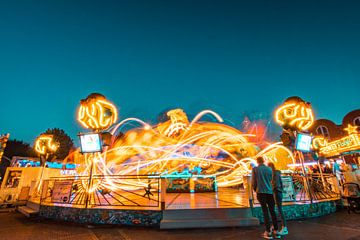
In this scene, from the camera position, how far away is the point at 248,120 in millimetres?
30719

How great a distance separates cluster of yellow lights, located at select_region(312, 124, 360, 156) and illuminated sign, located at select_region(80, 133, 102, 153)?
1463 centimetres

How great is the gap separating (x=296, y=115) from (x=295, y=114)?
0.07 metres

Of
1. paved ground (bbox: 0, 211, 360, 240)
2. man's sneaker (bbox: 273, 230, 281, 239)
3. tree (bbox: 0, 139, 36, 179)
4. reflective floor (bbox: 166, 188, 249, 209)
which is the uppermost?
tree (bbox: 0, 139, 36, 179)

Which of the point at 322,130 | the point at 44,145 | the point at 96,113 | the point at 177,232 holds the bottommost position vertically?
the point at 177,232

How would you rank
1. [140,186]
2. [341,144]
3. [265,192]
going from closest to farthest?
[265,192], [140,186], [341,144]

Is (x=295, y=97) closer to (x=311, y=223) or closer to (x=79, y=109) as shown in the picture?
(x=311, y=223)

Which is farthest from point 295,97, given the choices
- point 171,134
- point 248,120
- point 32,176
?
point 248,120

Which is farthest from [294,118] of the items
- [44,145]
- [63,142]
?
[63,142]

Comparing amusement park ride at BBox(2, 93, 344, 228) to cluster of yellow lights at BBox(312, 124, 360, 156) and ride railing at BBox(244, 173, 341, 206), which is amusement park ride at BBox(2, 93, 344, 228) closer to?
ride railing at BBox(244, 173, 341, 206)

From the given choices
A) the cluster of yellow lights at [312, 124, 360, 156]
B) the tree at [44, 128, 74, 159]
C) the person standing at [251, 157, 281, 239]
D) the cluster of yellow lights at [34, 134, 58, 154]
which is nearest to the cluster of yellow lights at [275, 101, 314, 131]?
the person standing at [251, 157, 281, 239]

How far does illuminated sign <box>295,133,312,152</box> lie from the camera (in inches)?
327

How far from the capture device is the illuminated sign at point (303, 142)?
27.3ft

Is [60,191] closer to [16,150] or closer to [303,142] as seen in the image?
[303,142]

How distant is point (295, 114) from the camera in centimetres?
866
